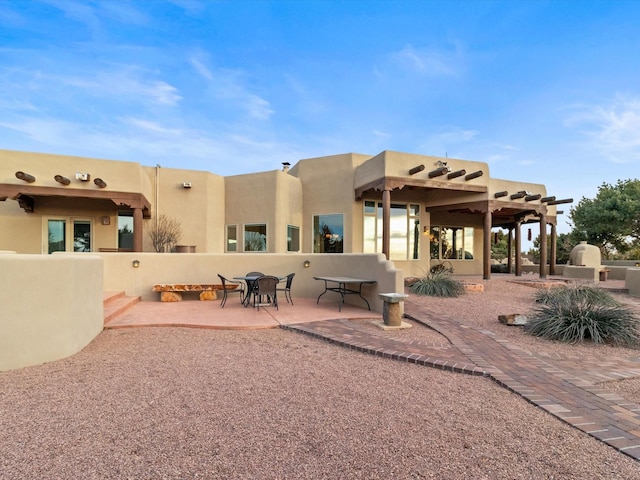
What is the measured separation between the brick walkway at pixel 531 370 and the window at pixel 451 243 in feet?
34.8

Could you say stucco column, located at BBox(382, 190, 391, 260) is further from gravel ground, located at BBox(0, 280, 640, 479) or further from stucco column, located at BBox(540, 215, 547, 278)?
stucco column, located at BBox(540, 215, 547, 278)

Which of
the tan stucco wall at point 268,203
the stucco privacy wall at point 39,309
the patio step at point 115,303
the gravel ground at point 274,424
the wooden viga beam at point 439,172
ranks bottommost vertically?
the gravel ground at point 274,424

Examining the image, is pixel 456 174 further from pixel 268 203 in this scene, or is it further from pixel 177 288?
pixel 177 288

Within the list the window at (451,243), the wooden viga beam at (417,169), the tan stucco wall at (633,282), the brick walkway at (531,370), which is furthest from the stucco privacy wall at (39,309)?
the tan stucco wall at (633,282)

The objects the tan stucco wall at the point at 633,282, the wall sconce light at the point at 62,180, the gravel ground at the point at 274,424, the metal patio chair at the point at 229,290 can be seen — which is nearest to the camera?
the gravel ground at the point at 274,424

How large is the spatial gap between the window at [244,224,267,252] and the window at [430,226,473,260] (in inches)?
323

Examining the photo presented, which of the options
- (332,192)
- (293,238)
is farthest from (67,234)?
(332,192)

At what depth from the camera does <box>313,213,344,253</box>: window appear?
13430 millimetres

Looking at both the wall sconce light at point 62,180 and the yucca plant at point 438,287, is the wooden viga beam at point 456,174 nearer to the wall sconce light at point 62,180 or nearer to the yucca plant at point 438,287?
the yucca plant at point 438,287

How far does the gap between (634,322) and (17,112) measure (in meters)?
17.5

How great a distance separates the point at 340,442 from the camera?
2.40 meters

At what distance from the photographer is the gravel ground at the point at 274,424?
2.11 metres

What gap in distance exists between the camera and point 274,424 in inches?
104

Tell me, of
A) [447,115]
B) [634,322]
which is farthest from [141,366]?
[447,115]
